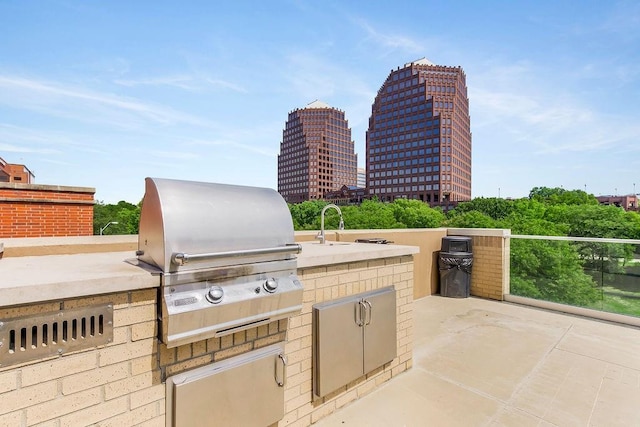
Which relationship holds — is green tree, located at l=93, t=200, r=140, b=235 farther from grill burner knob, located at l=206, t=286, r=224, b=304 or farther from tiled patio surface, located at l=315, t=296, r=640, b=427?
grill burner knob, located at l=206, t=286, r=224, b=304

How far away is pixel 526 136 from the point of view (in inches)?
1837

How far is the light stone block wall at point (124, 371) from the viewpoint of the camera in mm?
1331

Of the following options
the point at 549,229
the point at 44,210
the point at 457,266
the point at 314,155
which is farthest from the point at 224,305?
the point at 314,155

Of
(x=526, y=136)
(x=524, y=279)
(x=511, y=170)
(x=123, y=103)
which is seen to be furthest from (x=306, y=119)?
(x=524, y=279)

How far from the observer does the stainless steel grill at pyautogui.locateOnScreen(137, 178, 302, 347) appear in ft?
5.33

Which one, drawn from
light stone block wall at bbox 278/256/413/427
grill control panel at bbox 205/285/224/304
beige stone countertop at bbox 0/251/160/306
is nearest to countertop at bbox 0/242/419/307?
beige stone countertop at bbox 0/251/160/306

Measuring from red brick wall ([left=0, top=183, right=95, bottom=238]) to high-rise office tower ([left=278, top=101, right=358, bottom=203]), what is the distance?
371ft

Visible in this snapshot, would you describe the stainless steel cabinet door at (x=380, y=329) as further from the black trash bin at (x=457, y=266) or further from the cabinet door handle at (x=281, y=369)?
the black trash bin at (x=457, y=266)

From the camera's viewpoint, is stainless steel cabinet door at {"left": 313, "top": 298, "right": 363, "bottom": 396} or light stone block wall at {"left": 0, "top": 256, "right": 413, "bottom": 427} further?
stainless steel cabinet door at {"left": 313, "top": 298, "right": 363, "bottom": 396}

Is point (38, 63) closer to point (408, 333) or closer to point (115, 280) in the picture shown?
point (115, 280)

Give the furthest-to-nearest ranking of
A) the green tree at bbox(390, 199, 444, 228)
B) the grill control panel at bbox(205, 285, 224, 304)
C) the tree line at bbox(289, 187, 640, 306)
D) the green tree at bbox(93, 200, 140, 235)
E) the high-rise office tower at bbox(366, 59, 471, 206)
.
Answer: the high-rise office tower at bbox(366, 59, 471, 206)
the green tree at bbox(390, 199, 444, 228)
the green tree at bbox(93, 200, 140, 235)
the tree line at bbox(289, 187, 640, 306)
the grill control panel at bbox(205, 285, 224, 304)

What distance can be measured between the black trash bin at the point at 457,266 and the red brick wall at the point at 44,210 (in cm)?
903

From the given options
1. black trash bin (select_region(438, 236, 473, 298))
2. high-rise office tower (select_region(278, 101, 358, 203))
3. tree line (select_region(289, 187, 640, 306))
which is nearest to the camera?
tree line (select_region(289, 187, 640, 306))

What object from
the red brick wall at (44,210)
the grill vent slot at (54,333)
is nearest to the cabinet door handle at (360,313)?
the grill vent slot at (54,333)
